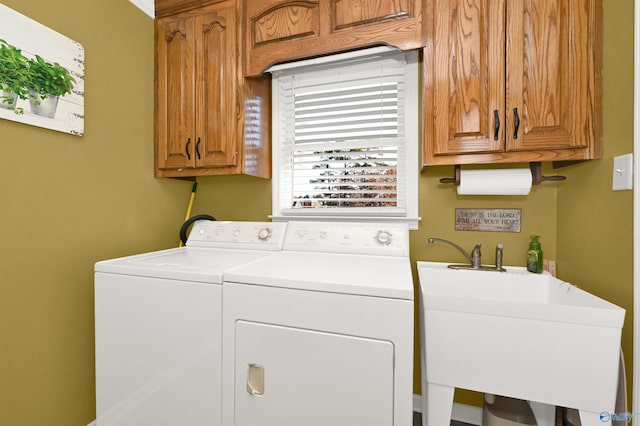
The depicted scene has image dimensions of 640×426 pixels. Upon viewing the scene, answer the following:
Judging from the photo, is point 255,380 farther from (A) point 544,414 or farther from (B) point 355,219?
(A) point 544,414

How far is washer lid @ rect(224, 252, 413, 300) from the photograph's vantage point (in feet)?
3.38

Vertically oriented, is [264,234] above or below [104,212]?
below

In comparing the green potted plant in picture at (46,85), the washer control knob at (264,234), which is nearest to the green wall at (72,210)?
the green potted plant in picture at (46,85)

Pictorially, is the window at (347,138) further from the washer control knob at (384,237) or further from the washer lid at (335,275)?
the washer lid at (335,275)

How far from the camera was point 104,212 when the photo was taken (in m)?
1.64

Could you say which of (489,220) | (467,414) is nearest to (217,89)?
(489,220)

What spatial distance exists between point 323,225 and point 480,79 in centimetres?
110

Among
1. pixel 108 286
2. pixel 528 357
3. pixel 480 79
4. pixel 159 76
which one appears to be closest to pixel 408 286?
pixel 528 357

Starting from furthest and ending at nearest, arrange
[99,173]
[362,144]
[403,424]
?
[362,144] < [99,173] < [403,424]

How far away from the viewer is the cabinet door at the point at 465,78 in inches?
52.7

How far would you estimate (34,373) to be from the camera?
1347 millimetres

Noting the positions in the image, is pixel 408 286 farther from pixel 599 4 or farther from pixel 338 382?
pixel 599 4

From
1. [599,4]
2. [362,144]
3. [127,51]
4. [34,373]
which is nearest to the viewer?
[599,4]

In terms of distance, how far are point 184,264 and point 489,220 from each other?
5.52ft
